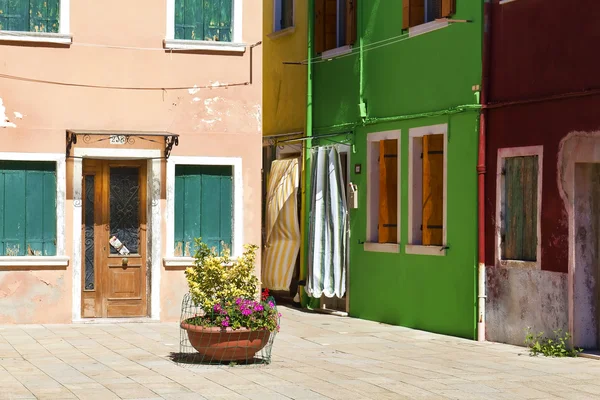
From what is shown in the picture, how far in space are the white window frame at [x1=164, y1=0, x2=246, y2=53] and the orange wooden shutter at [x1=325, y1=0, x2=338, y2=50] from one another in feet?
8.82

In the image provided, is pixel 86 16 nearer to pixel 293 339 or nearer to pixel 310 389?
pixel 293 339

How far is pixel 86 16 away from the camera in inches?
699

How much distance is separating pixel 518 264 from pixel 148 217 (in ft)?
19.0

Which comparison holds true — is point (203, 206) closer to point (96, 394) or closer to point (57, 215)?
point (57, 215)

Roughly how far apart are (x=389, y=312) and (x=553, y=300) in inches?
163

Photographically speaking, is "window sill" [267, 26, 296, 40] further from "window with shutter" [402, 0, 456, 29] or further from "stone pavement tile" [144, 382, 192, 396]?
"stone pavement tile" [144, 382, 192, 396]

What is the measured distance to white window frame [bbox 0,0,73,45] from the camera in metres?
17.3

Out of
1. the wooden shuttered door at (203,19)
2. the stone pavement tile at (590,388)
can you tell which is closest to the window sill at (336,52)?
the wooden shuttered door at (203,19)

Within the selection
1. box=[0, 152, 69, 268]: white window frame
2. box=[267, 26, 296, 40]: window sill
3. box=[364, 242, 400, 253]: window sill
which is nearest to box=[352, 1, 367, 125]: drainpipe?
box=[364, 242, 400, 253]: window sill

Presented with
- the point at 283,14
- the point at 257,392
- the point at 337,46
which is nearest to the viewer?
the point at 257,392

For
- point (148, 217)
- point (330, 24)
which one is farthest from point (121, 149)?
point (330, 24)

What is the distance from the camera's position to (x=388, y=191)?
18703mm

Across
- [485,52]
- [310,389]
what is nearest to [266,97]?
[485,52]

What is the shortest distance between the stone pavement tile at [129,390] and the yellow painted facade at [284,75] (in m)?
10.5
